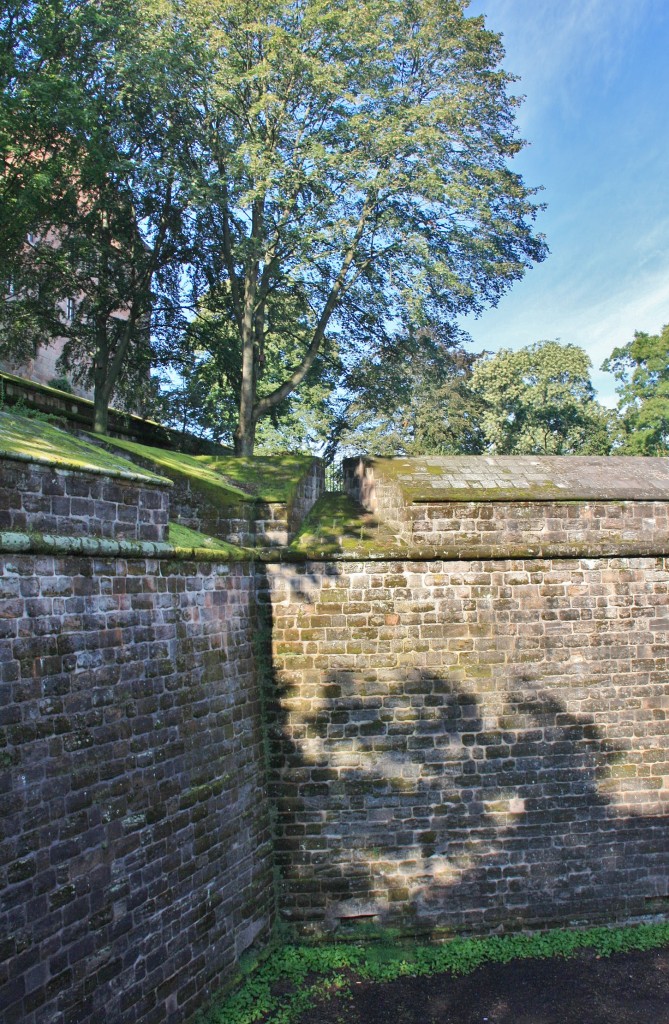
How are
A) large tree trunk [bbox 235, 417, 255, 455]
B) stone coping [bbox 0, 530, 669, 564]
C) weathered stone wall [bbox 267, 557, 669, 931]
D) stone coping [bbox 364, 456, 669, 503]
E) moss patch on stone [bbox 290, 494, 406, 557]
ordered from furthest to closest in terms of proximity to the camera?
1. large tree trunk [bbox 235, 417, 255, 455]
2. stone coping [bbox 364, 456, 669, 503]
3. moss patch on stone [bbox 290, 494, 406, 557]
4. weathered stone wall [bbox 267, 557, 669, 931]
5. stone coping [bbox 0, 530, 669, 564]

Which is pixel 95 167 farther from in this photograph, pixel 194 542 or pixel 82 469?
pixel 82 469

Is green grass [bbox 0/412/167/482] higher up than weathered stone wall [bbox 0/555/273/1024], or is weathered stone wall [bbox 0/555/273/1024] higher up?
green grass [bbox 0/412/167/482]

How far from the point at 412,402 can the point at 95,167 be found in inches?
586

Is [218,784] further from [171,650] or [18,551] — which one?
[18,551]

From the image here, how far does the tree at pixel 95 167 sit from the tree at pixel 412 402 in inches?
228

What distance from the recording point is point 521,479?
29.0 ft

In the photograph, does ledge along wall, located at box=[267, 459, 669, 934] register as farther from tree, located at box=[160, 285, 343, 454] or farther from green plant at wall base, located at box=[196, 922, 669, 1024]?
tree, located at box=[160, 285, 343, 454]

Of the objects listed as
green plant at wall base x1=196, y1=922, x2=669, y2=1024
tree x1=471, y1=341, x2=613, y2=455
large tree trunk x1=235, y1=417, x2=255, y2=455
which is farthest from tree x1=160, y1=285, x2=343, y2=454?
green plant at wall base x1=196, y1=922, x2=669, y2=1024

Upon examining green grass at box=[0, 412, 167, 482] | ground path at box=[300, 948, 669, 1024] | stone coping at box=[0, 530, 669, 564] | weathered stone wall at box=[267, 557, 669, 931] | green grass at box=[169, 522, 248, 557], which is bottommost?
ground path at box=[300, 948, 669, 1024]

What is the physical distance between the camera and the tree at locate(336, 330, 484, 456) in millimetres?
18328

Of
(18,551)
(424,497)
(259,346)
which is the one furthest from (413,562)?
(259,346)

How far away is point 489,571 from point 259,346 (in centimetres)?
1075

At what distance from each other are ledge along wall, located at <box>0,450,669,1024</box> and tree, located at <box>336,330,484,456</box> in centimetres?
952

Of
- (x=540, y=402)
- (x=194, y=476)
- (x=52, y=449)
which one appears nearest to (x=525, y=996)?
(x=194, y=476)
